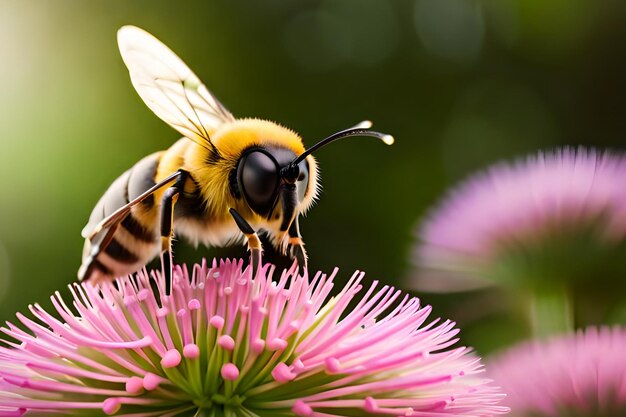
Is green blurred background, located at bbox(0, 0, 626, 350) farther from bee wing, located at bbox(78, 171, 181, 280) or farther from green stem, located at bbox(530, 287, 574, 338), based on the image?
bee wing, located at bbox(78, 171, 181, 280)

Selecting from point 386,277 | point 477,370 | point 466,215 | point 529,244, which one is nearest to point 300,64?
point 386,277

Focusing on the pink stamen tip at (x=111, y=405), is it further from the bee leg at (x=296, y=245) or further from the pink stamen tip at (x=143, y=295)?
the bee leg at (x=296, y=245)

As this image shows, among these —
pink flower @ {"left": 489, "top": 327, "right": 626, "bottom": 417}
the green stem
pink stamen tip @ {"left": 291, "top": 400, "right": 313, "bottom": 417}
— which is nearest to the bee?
pink stamen tip @ {"left": 291, "top": 400, "right": 313, "bottom": 417}

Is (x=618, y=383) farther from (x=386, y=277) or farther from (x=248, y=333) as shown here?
(x=386, y=277)

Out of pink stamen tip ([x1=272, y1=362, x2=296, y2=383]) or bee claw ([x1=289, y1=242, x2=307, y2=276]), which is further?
bee claw ([x1=289, y1=242, x2=307, y2=276])

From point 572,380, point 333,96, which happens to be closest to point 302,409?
point 572,380

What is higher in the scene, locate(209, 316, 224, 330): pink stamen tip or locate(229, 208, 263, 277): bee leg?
locate(229, 208, 263, 277): bee leg

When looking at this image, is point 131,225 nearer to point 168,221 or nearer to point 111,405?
point 168,221

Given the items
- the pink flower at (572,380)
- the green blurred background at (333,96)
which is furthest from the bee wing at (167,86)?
the green blurred background at (333,96)
